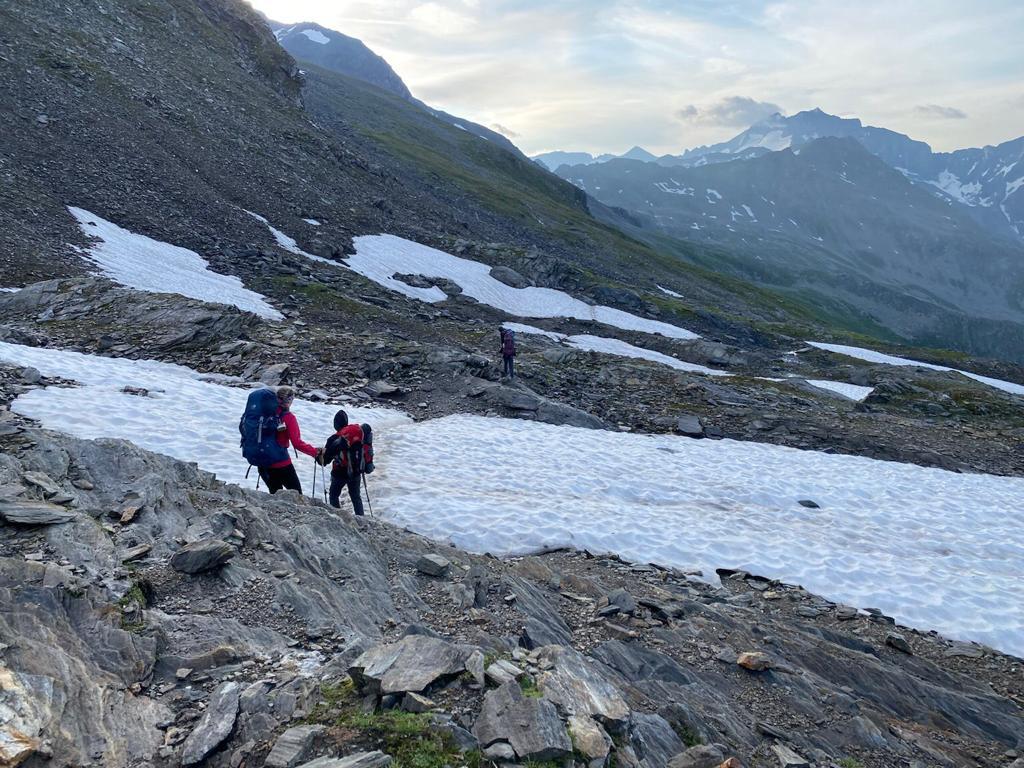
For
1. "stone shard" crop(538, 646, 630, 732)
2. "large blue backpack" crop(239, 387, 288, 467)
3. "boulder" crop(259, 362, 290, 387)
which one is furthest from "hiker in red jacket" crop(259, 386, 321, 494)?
"boulder" crop(259, 362, 290, 387)

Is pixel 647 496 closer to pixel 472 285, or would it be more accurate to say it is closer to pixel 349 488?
pixel 349 488

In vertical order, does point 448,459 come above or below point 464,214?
below

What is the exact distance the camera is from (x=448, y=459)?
776 inches

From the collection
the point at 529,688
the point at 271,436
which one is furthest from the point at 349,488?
the point at 529,688

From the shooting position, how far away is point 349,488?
14516 millimetres

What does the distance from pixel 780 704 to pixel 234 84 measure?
272 ft

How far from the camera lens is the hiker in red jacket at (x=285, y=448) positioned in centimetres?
1333

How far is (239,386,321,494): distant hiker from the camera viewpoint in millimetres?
13047

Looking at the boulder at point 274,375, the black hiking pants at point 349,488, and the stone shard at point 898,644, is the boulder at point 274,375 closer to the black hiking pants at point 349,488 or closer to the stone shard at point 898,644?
the black hiking pants at point 349,488

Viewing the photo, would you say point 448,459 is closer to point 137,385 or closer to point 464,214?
point 137,385

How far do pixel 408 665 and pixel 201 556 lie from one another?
409 centimetres

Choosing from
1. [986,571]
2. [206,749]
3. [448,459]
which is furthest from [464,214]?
[206,749]

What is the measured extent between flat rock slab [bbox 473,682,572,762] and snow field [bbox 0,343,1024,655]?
26.7ft

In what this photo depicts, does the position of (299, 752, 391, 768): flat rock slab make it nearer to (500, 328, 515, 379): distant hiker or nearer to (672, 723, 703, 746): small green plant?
(672, 723, 703, 746): small green plant
